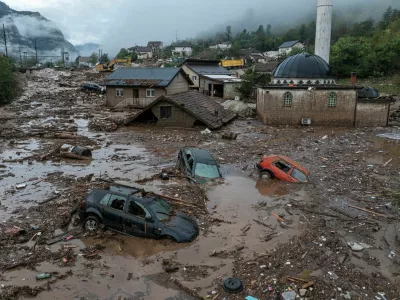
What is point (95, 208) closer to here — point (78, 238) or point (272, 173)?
point (78, 238)

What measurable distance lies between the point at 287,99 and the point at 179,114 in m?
8.65

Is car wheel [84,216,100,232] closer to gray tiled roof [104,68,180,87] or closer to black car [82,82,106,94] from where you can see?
gray tiled roof [104,68,180,87]

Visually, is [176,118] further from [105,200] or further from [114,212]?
[114,212]

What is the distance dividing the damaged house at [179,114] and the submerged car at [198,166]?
9.91 meters

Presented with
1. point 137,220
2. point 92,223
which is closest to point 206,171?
point 137,220

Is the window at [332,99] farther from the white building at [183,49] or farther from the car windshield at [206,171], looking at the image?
the white building at [183,49]

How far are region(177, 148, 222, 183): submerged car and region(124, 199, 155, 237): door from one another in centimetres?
455

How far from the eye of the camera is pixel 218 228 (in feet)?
35.4

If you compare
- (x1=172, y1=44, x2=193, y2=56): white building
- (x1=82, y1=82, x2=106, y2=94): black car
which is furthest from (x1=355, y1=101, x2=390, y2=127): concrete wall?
(x1=172, y1=44, x2=193, y2=56): white building

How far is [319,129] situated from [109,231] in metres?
21.2

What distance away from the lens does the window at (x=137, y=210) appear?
31.8 ft

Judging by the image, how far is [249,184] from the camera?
49.1 ft

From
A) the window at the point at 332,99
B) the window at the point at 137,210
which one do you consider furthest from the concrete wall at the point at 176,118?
the window at the point at 137,210

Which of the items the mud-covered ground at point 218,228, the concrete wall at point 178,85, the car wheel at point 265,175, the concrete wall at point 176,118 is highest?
the concrete wall at point 178,85
